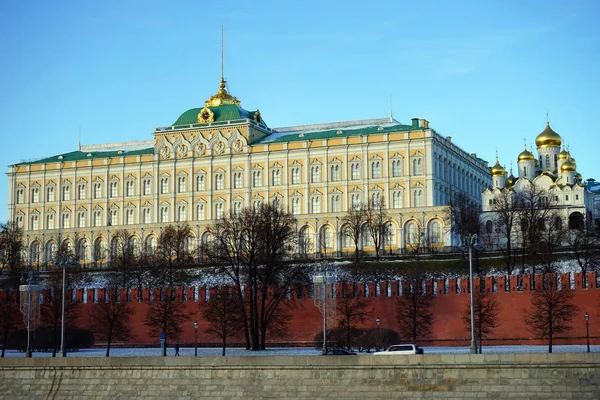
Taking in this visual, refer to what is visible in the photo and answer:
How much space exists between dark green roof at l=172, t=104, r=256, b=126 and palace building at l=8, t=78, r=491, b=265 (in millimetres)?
120

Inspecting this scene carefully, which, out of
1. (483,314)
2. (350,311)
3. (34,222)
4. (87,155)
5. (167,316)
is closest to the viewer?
(483,314)

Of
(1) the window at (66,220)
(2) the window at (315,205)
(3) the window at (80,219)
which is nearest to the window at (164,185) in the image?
(3) the window at (80,219)

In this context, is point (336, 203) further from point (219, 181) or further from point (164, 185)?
point (164, 185)

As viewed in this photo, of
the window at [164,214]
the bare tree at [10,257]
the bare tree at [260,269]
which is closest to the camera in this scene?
the bare tree at [260,269]

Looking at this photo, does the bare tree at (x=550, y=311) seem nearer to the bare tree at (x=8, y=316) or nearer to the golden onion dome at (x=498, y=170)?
the bare tree at (x=8, y=316)

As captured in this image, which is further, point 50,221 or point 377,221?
point 50,221

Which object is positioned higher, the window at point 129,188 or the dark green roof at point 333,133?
the dark green roof at point 333,133

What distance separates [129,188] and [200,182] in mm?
7744

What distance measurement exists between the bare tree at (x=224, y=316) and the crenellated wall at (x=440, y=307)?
6.54 ft

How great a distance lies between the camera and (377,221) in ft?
352

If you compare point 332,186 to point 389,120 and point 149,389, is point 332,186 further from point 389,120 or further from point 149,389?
point 149,389

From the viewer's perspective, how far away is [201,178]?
122000 millimetres

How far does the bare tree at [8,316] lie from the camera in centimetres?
7562

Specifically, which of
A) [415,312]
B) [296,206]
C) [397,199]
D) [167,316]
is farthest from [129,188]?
[415,312]
